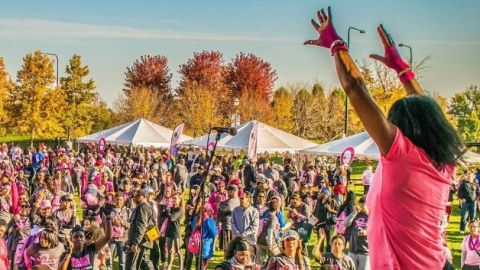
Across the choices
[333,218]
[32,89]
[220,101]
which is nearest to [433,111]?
[333,218]

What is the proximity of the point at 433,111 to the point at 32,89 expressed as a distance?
200ft

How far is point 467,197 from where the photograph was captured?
19.8 meters

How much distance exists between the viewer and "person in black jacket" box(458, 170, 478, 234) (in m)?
19.6

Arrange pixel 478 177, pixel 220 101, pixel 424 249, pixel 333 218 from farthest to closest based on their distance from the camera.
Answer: pixel 220 101 < pixel 478 177 < pixel 333 218 < pixel 424 249

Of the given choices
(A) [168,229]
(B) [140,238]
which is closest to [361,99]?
(B) [140,238]

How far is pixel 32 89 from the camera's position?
200 ft

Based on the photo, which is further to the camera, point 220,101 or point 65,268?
point 220,101

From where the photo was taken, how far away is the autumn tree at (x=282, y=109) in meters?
76.3

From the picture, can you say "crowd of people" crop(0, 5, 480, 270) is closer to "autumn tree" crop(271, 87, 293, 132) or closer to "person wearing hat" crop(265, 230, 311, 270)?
"person wearing hat" crop(265, 230, 311, 270)

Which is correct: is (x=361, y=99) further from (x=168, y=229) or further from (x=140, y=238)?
(x=168, y=229)

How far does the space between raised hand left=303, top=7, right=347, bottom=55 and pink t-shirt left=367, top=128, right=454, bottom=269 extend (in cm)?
35

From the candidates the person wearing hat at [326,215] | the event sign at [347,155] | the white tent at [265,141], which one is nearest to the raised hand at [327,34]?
the person wearing hat at [326,215]

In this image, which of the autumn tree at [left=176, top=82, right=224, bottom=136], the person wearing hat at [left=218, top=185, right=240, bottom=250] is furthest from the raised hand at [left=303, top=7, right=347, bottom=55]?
the autumn tree at [left=176, top=82, right=224, bottom=136]

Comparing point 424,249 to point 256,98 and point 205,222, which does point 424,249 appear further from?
point 256,98
